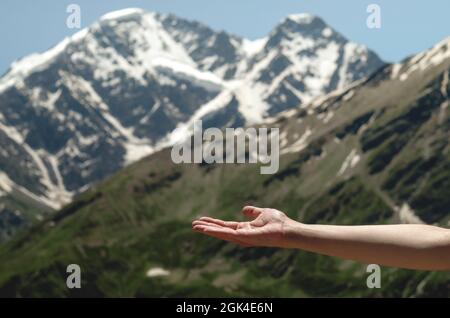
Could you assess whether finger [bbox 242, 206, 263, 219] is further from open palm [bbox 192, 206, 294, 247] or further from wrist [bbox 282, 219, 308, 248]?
wrist [bbox 282, 219, 308, 248]

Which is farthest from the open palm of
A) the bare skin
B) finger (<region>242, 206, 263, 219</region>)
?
the bare skin

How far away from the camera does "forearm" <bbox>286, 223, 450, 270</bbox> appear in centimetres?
1032

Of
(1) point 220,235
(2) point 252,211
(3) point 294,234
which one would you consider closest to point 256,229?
(2) point 252,211

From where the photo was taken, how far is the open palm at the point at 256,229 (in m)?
11.2

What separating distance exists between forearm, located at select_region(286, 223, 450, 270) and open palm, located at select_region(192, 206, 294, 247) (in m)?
0.61

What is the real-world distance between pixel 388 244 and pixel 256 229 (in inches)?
81.7

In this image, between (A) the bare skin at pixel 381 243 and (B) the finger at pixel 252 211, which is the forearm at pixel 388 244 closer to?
(A) the bare skin at pixel 381 243

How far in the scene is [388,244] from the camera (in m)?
10.4

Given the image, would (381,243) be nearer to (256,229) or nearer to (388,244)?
(388,244)
